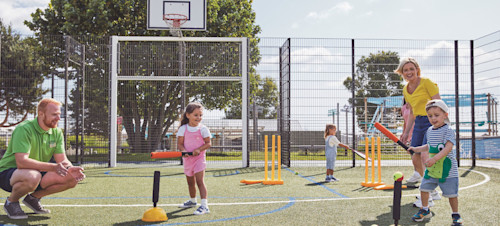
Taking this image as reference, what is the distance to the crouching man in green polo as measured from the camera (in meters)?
3.91


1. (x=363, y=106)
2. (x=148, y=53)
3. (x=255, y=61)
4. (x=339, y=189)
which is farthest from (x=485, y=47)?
(x=148, y=53)

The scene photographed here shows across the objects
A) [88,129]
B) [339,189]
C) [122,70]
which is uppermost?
[122,70]

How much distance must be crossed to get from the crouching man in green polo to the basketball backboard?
25.5 feet

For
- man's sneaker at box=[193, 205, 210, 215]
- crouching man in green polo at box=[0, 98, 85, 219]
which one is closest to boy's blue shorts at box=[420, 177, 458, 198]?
man's sneaker at box=[193, 205, 210, 215]

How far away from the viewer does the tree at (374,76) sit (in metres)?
10.6

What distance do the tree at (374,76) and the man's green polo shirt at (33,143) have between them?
7635mm

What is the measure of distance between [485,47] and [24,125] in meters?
10.7

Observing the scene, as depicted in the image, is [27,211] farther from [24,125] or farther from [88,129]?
[88,129]

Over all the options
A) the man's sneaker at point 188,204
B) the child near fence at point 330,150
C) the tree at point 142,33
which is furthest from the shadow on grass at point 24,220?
the tree at point 142,33

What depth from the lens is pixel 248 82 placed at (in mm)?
10664

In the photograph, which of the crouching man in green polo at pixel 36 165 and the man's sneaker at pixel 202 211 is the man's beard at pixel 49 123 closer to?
the crouching man in green polo at pixel 36 165

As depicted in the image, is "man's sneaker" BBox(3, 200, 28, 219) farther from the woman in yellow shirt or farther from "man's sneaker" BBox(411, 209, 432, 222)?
the woman in yellow shirt

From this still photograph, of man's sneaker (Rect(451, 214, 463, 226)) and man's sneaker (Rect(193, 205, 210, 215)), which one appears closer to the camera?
man's sneaker (Rect(451, 214, 463, 226))

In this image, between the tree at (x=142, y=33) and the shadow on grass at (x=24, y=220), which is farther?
the tree at (x=142, y=33)
